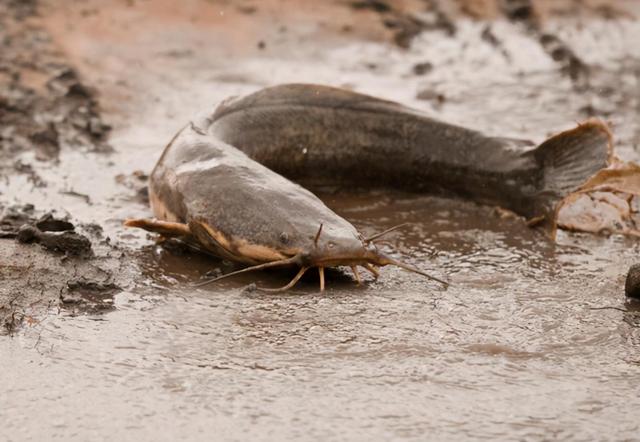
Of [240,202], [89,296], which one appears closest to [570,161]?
[240,202]

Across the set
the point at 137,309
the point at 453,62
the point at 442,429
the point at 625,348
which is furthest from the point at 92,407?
the point at 453,62

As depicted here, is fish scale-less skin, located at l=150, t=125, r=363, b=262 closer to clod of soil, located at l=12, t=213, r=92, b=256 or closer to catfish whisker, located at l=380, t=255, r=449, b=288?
catfish whisker, located at l=380, t=255, r=449, b=288

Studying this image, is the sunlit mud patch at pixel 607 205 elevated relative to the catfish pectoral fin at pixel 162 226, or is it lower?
elevated

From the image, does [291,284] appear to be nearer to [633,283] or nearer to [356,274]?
[356,274]

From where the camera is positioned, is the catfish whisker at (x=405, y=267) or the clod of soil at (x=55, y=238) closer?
the catfish whisker at (x=405, y=267)

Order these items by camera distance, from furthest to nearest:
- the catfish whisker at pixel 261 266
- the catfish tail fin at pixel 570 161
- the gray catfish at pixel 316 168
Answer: the catfish tail fin at pixel 570 161, the gray catfish at pixel 316 168, the catfish whisker at pixel 261 266

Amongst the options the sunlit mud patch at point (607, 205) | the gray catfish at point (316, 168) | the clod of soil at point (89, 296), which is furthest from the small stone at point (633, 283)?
the clod of soil at point (89, 296)

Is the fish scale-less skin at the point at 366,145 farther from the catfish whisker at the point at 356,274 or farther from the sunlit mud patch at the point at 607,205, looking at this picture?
the catfish whisker at the point at 356,274
